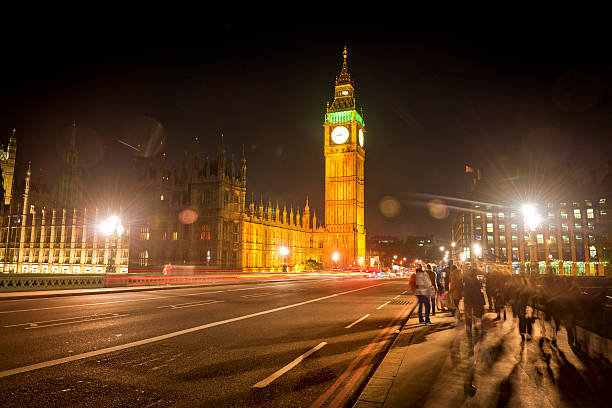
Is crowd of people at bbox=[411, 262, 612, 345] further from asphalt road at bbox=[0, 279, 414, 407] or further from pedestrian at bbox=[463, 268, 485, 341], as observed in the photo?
asphalt road at bbox=[0, 279, 414, 407]

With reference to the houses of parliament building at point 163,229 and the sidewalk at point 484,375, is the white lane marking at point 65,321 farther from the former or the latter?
the houses of parliament building at point 163,229

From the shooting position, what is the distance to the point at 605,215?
90938mm

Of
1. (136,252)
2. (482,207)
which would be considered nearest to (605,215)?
(482,207)

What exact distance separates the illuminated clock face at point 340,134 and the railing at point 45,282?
81.0 m

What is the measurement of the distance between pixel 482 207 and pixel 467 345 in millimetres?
112981

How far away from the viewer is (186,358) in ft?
24.1

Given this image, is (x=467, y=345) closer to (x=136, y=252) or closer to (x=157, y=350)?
(x=157, y=350)

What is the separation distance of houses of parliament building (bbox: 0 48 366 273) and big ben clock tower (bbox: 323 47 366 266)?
50 cm

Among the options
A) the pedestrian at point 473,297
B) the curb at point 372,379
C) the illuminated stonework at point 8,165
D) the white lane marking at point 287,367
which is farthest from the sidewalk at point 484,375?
the illuminated stonework at point 8,165

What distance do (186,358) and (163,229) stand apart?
5524 centimetres

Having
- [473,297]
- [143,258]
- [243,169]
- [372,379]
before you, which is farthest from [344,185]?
[372,379]

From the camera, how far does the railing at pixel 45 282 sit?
21469 millimetres

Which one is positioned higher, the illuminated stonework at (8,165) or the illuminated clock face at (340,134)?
the illuminated clock face at (340,134)

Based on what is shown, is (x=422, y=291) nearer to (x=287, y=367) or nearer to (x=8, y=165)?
(x=287, y=367)
